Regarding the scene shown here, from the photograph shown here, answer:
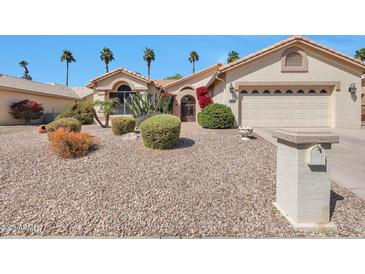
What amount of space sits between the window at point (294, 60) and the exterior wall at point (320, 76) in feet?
0.63

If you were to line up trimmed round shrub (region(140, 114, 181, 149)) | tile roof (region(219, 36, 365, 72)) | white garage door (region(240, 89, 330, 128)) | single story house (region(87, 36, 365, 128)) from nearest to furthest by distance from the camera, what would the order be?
trimmed round shrub (region(140, 114, 181, 149)), tile roof (region(219, 36, 365, 72)), single story house (region(87, 36, 365, 128)), white garage door (region(240, 89, 330, 128))

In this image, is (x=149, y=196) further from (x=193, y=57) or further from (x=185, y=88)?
(x=193, y=57)

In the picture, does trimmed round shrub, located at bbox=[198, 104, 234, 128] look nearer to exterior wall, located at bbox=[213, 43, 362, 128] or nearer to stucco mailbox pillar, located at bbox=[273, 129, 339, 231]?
exterior wall, located at bbox=[213, 43, 362, 128]

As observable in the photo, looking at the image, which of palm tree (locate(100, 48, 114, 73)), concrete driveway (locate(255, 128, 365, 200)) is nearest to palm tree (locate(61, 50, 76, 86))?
palm tree (locate(100, 48, 114, 73))

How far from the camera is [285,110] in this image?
12.3 meters

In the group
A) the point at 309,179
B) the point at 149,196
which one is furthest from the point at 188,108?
the point at 309,179

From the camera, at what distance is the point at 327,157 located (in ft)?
10.2

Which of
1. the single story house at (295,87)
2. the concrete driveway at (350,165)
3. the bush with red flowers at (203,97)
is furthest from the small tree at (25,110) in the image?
the concrete driveway at (350,165)

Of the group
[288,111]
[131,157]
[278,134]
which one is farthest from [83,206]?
[288,111]

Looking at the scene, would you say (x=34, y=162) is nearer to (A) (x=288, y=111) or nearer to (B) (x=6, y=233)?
(B) (x=6, y=233)

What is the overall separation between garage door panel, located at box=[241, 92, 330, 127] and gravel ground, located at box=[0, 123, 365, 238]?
19.5ft

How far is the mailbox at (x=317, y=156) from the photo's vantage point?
3.04 m

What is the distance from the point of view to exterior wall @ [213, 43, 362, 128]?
39.8 ft

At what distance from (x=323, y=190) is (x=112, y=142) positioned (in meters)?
6.54
